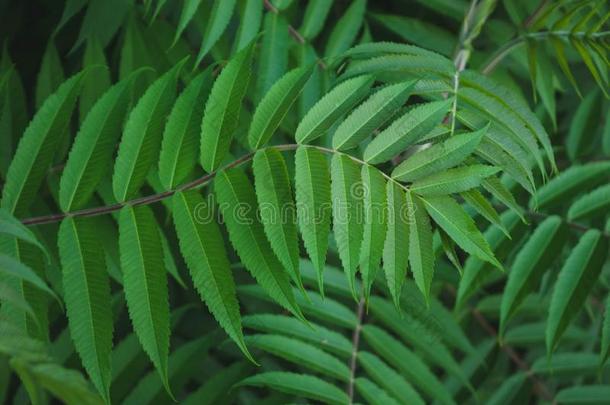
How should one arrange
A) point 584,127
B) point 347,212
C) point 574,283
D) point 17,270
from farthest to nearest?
point 584,127
point 574,283
point 347,212
point 17,270

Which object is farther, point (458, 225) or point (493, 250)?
point (493, 250)

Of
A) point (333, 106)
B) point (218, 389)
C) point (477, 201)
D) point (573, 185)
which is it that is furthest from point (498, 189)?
point (218, 389)

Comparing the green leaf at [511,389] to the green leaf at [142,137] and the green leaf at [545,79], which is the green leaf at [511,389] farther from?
the green leaf at [142,137]

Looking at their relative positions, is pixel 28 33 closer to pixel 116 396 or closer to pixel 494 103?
pixel 116 396

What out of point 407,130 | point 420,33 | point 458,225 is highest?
point 420,33

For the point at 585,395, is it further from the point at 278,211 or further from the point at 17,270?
the point at 17,270

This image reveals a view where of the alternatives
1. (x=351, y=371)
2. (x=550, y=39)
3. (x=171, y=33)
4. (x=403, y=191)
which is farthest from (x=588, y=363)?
(x=171, y=33)

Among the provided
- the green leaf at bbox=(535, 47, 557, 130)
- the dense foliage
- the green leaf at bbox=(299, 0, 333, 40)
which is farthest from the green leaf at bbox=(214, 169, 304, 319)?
the green leaf at bbox=(535, 47, 557, 130)

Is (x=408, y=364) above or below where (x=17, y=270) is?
above
